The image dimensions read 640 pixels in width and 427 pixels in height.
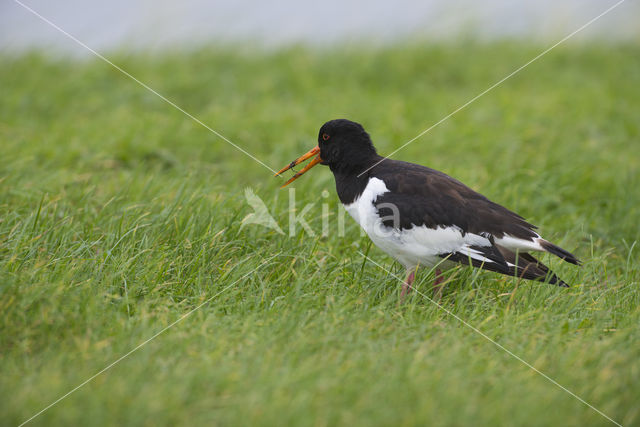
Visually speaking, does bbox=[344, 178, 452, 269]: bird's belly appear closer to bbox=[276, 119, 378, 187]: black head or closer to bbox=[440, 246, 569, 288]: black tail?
bbox=[440, 246, 569, 288]: black tail

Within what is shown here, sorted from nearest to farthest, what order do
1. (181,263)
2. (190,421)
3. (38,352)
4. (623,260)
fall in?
(190,421)
(38,352)
(181,263)
(623,260)

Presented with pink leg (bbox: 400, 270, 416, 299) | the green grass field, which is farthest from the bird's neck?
pink leg (bbox: 400, 270, 416, 299)

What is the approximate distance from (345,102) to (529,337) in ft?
16.6

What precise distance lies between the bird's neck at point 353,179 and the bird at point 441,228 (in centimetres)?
3

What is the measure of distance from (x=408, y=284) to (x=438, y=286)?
0.23 metres

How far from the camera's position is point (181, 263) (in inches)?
164

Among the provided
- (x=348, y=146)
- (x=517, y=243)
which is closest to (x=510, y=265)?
(x=517, y=243)

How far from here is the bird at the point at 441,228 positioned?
3885 millimetres

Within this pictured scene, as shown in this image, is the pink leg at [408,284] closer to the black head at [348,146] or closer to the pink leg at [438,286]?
the pink leg at [438,286]

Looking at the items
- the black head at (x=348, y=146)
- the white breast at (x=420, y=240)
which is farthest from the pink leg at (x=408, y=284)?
the black head at (x=348, y=146)

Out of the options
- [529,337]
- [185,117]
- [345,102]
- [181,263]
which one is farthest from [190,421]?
[345,102]

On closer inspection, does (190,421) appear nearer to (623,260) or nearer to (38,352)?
(38,352)

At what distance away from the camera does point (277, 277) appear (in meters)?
4.27

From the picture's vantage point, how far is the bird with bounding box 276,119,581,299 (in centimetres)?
388
